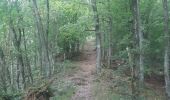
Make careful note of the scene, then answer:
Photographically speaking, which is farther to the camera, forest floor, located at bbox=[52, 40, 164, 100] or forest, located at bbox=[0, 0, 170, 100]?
forest, located at bbox=[0, 0, 170, 100]

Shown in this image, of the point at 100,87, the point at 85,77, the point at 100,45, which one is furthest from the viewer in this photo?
the point at 85,77

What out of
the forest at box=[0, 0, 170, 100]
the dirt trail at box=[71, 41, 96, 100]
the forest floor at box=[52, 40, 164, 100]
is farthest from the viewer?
the dirt trail at box=[71, 41, 96, 100]

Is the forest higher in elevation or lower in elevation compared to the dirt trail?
higher

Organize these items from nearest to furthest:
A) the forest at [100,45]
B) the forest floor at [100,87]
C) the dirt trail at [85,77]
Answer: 1. the forest floor at [100,87]
2. the forest at [100,45]
3. the dirt trail at [85,77]

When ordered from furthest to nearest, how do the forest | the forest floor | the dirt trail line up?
the dirt trail
the forest
the forest floor

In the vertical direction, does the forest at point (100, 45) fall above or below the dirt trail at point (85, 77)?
above

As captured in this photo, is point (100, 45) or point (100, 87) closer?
point (100, 87)

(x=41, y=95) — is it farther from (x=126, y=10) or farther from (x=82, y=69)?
(x=82, y=69)

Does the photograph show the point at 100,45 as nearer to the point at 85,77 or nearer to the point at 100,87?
the point at 85,77

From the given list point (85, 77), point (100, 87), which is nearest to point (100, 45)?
point (85, 77)

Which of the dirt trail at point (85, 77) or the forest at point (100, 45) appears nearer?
the forest at point (100, 45)

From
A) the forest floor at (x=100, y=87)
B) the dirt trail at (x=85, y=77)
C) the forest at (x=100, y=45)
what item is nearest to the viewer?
the forest floor at (x=100, y=87)

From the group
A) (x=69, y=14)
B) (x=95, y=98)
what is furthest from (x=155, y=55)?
(x=69, y=14)

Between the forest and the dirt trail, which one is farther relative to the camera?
the dirt trail
